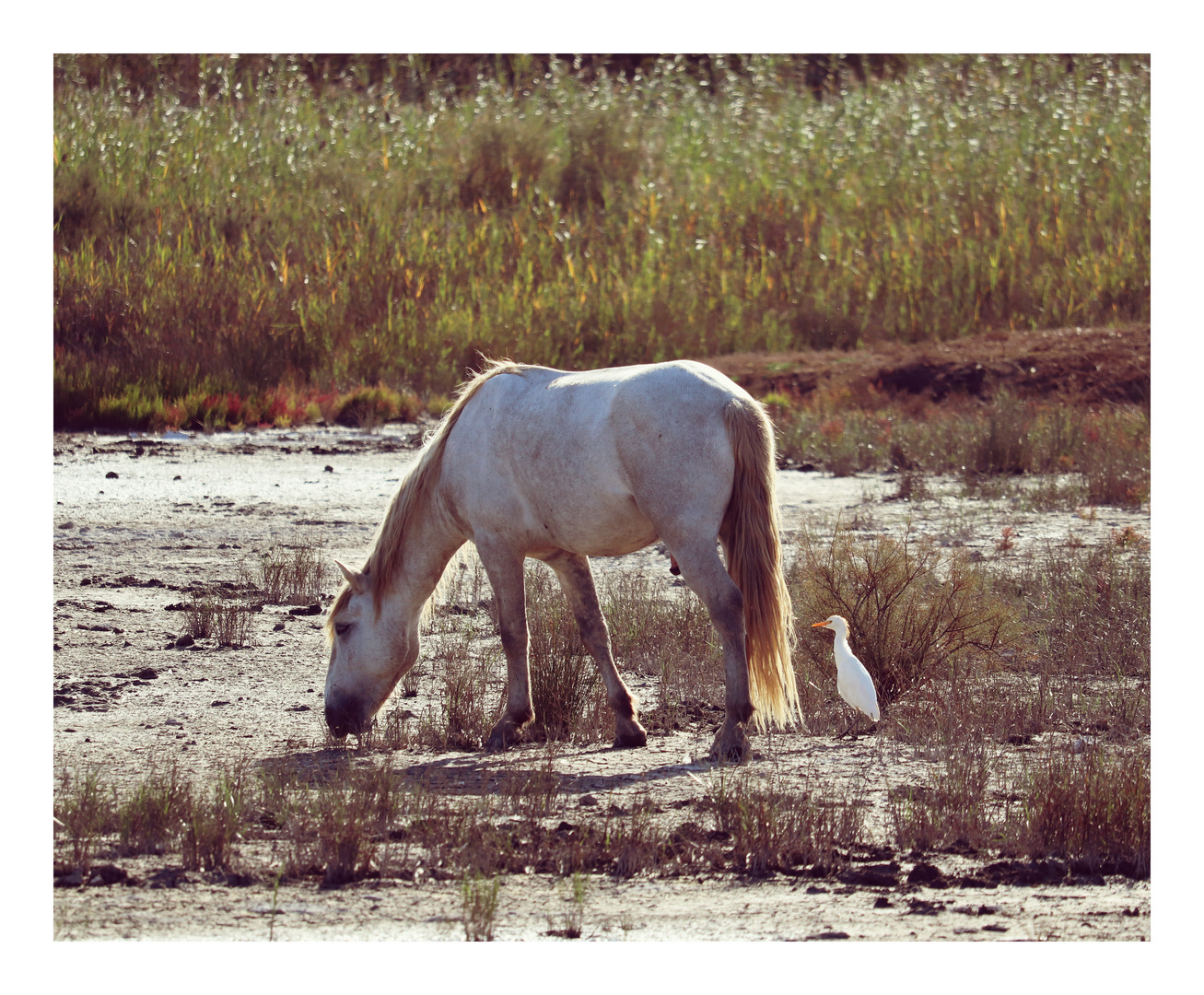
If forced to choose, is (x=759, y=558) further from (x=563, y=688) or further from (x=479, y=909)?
(x=479, y=909)

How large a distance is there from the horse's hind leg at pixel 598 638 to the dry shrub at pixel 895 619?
1267 mm

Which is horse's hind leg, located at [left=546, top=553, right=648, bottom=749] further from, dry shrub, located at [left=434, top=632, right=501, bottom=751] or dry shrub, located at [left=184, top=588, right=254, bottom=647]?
dry shrub, located at [left=184, top=588, right=254, bottom=647]

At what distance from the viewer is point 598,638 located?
6250mm

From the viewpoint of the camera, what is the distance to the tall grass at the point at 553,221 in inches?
669

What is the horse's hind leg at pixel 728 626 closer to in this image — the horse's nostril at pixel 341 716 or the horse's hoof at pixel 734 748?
the horse's hoof at pixel 734 748

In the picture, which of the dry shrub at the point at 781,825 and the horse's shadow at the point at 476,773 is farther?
the horse's shadow at the point at 476,773

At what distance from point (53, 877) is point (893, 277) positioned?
17767mm

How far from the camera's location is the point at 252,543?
10.6 metres

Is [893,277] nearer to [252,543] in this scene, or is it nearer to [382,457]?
[382,457]

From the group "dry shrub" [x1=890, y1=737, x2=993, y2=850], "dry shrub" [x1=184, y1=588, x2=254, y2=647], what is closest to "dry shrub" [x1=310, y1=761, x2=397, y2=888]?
"dry shrub" [x1=890, y1=737, x2=993, y2=850]

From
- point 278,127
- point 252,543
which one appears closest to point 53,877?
point 252,543

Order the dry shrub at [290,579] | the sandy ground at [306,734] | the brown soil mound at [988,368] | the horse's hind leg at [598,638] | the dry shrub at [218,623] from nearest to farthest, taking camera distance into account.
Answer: the sandy ground at [306,734] < the horse's hind leg at [598,638] < the dry shrub at [218,623] < the dry shrub at [290,579] < the brown soil mound at [988,368]

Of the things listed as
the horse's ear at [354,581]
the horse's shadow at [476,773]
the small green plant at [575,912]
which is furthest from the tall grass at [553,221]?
the small green plant at [575,912]

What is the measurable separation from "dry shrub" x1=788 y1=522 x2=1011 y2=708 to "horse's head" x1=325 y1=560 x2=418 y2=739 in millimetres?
2058
